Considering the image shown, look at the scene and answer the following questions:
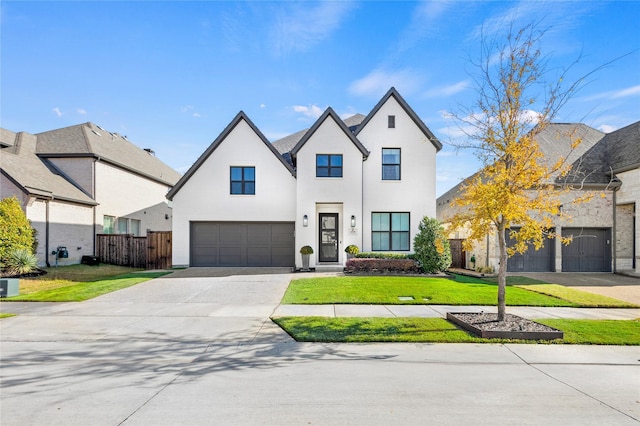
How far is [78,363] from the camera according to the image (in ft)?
18.7

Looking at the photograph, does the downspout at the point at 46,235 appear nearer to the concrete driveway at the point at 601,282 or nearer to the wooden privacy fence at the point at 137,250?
the wooden privacy fence at the point at 137,250

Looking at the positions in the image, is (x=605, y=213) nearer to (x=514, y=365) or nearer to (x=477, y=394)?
(x=514, y=365)

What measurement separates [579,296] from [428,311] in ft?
20.7

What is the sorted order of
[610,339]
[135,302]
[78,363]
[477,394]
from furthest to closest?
[135,302] < [610,339] < [78,363] < [477,394]

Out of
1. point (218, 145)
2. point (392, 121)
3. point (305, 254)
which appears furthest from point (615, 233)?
point (218, 145)

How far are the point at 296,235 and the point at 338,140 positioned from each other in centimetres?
535

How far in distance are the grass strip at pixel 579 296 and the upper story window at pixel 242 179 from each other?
13.6m

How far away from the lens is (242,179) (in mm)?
18516

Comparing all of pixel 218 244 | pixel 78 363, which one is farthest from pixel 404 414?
pixel 218 244

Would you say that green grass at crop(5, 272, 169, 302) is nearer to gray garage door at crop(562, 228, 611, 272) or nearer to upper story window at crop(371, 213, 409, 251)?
upper story window at crop(371, 213, 409, 251)

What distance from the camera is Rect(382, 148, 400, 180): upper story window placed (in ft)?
60.5

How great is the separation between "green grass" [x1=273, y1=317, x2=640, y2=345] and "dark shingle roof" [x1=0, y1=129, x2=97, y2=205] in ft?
53.8

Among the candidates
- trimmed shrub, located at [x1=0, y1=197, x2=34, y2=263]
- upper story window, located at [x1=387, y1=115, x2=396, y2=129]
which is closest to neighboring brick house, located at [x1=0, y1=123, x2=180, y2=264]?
trimmed shrub, located at [x1=0, y1=197, x2=34, y2=263]

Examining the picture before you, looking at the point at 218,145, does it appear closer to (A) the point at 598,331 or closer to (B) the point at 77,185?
(B) the point at 77,185
